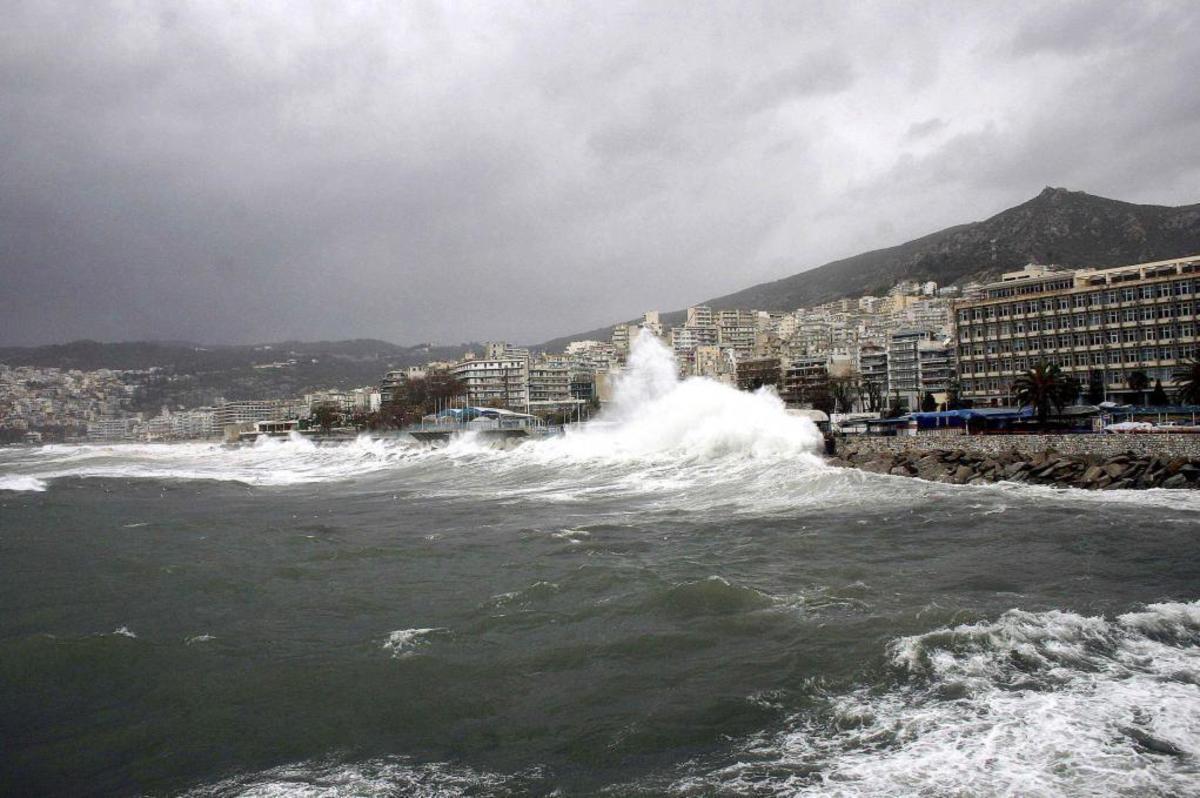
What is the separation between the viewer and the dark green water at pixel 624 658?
22.0 feet

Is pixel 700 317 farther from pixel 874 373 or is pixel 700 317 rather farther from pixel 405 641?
pixel 405 641

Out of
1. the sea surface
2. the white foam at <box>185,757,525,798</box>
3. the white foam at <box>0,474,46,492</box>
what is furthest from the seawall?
the white foam at <box>0,474,46,492</box>

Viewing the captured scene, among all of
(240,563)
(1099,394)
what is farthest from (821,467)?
(1099,394)

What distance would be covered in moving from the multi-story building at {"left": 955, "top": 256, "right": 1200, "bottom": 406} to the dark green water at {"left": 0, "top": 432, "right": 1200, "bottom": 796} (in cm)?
4279

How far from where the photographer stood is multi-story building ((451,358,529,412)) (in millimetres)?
120750

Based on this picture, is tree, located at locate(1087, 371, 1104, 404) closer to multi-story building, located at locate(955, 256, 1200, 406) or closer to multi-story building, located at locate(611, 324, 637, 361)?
multi-story building, located at locate(955, 256, 1200, 406)

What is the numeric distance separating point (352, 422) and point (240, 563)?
116715mm

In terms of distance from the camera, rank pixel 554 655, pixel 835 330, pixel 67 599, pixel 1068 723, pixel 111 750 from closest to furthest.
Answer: pixel 1068 723 → pixel 111 750 → pixel 554 655 → pixel 67 599 → pixel 835 330

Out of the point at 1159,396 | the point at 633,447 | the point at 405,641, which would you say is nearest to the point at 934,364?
the point at 1159,396

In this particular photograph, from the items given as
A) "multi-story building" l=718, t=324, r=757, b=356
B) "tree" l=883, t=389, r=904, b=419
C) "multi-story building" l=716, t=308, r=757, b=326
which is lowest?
"tree" l=883, t=389, r=904, b=419

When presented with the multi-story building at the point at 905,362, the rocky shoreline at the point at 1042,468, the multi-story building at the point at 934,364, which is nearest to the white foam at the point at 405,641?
the rocky shoreline at the point at 1042,468

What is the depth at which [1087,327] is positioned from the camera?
5750 cm

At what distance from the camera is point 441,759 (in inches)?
277

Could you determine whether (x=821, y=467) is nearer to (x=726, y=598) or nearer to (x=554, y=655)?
(x=726, y=598)
